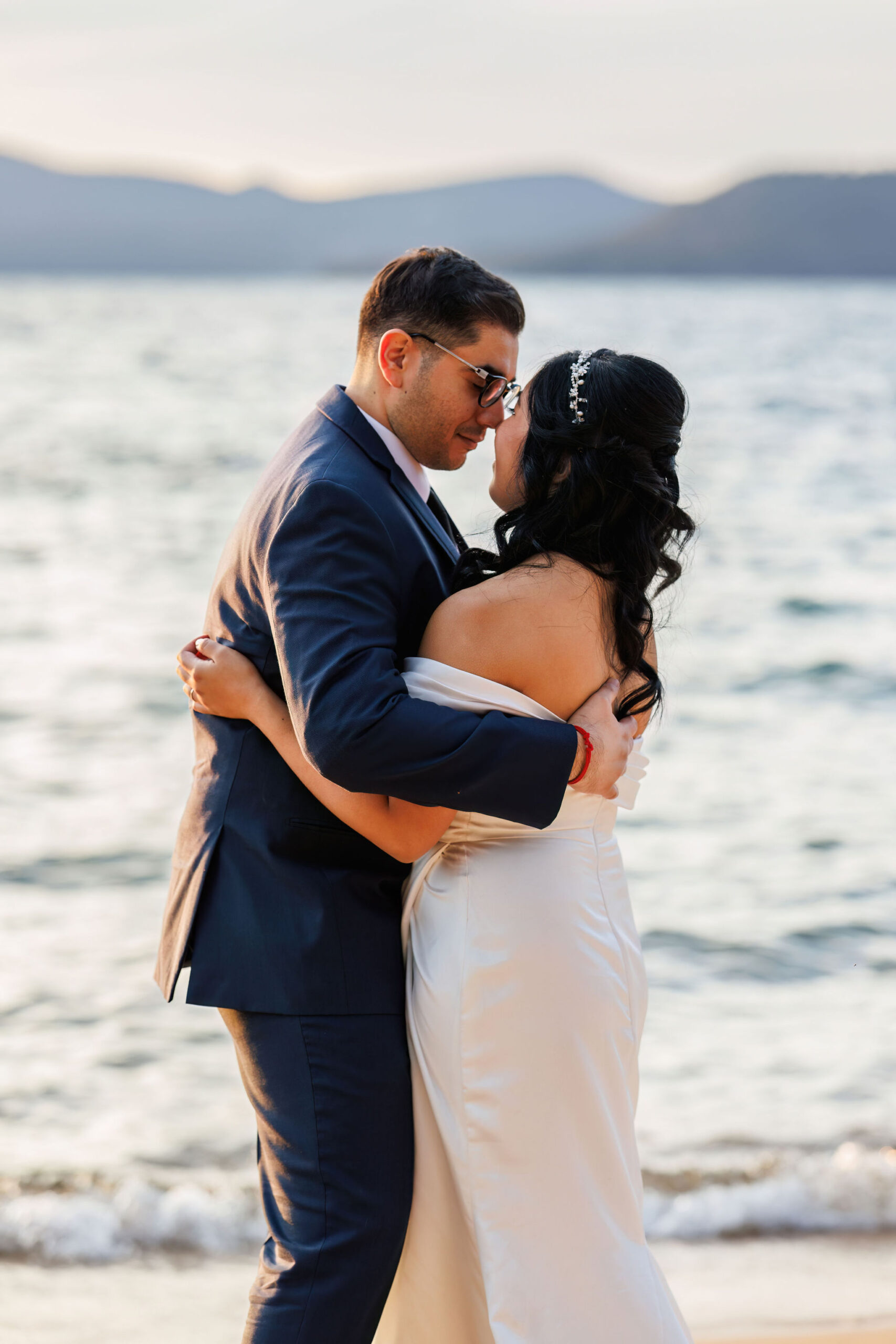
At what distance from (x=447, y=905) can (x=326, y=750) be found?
0.38 meters

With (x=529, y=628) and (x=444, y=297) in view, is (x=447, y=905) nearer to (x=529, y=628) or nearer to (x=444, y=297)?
(x=529, y=628)

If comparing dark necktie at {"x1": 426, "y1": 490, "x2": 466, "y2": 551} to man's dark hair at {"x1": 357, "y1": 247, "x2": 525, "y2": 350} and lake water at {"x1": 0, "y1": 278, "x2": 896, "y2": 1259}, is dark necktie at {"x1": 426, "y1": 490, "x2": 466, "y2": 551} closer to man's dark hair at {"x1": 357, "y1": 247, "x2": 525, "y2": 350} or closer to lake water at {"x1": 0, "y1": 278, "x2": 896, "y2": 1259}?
man's dark hair at {"x1": 357, "y1": 247, "x2": 525, "y2": 350}

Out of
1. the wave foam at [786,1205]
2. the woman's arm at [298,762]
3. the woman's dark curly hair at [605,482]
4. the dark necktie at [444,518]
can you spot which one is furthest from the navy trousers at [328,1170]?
the wave foam at [786,1205]

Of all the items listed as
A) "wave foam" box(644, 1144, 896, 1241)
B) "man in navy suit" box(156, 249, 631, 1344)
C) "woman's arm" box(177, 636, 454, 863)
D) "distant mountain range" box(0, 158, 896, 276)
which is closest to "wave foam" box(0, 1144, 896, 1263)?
"wave foam" box(644, 1144, 896, 1241)

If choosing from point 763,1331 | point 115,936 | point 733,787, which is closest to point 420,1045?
point 763,1331

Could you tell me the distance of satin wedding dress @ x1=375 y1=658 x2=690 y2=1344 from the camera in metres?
2.00

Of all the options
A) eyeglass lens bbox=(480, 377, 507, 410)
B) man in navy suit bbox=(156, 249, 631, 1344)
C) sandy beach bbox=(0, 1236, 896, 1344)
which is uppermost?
eyeglass lens bbox=(480, 377, 507, 410)

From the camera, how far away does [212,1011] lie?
492cm

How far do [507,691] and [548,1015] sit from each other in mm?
496

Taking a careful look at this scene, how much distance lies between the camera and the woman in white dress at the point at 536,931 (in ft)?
6.56

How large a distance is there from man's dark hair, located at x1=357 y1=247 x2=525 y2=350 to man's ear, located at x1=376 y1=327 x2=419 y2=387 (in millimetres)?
26

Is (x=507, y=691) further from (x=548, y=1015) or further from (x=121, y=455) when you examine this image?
(x=121, y=455)

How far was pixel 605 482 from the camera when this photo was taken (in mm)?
2047

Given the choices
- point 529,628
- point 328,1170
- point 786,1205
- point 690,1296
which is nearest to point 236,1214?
point 690,1296
